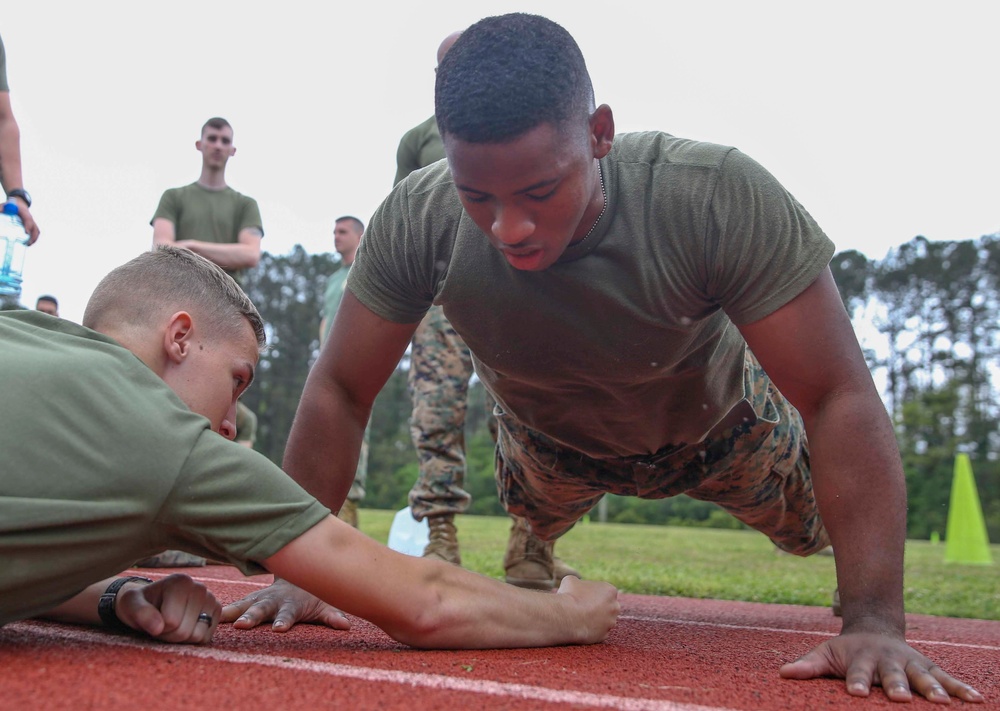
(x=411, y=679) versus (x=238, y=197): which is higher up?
(x=238, y=197)

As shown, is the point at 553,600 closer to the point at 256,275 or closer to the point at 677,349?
the point at 677,349

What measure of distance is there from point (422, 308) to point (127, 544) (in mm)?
1325

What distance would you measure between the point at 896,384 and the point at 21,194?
45099 mm

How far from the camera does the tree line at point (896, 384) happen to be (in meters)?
35.0

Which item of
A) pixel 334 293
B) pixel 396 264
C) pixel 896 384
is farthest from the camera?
pixel 896 384

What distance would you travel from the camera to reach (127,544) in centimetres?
189

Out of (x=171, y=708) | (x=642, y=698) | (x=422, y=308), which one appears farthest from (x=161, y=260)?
(x=642, y=698)

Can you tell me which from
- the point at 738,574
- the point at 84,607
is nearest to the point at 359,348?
the point at 84,607

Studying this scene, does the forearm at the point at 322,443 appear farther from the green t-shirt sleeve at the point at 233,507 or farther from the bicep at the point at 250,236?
the bicep at the point at 250,236

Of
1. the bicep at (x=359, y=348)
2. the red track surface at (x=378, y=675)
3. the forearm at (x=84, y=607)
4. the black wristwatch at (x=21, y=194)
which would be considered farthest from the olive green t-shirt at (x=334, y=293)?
the forearm at (x=84, y=607)

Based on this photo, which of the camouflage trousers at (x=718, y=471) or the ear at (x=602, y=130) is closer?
the ear at (x=602, y=130)

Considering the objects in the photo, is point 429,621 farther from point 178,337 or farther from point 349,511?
point 349,511

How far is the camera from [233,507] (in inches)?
73.7

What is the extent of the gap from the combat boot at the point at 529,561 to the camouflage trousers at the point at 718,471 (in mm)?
808
